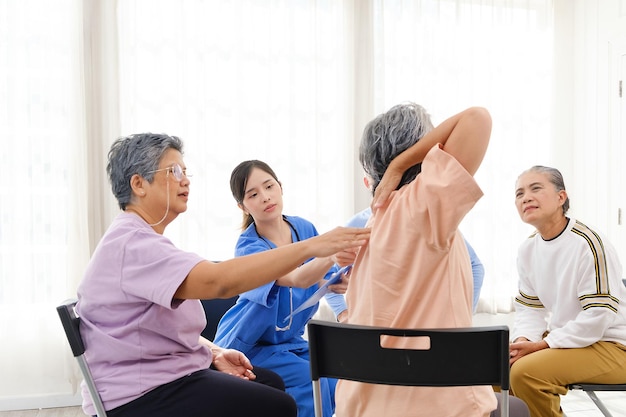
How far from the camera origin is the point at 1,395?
138 inches

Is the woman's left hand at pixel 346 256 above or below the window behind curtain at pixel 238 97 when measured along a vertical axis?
below

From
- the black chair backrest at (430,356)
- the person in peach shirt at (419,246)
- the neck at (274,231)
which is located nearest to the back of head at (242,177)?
the neck at (274,231)

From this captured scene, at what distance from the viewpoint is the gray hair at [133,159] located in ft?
5.69

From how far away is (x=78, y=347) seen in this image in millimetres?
1576

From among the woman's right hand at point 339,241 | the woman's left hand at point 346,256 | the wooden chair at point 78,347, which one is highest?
the woman's right hand at point 339,241

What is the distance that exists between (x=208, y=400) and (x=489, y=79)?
342 centimetres

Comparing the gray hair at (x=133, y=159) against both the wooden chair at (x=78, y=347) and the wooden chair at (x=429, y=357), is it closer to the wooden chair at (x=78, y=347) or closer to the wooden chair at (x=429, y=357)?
the wooden chair at (x=78, y=347)

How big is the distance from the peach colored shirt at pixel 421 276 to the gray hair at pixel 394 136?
0.39ft

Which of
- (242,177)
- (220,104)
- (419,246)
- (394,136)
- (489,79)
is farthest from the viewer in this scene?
(489,79)

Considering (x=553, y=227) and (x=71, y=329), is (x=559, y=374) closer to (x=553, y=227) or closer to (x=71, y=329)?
(x=553, y=227)

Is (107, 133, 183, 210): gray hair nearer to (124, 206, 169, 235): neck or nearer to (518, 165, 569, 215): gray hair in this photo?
(124, 206, 169, 235): neck

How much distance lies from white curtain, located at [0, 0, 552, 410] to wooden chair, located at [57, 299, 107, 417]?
2080 mm

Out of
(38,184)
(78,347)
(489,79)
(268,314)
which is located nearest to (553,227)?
(268,314)

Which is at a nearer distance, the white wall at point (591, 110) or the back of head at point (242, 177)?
the back of head at point (242, 177)
